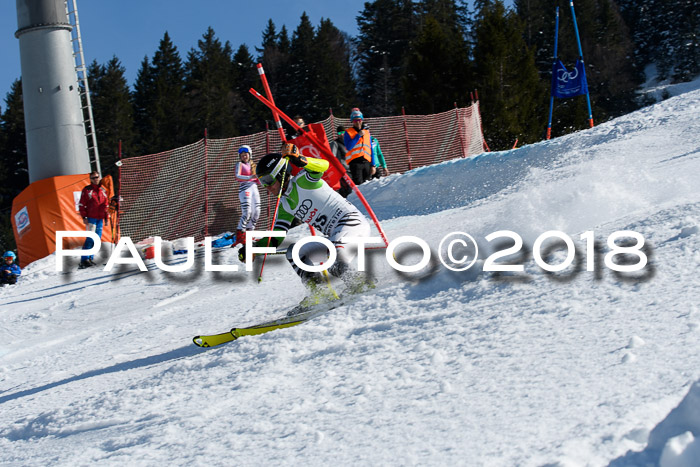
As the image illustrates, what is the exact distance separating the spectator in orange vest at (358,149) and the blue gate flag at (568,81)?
21.9ft

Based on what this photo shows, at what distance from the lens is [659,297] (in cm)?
384

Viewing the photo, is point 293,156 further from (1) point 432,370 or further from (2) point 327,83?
(2) point 327,83

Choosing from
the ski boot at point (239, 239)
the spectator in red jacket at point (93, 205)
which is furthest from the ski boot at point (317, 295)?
the spectator in red jacket at point (93, 205)

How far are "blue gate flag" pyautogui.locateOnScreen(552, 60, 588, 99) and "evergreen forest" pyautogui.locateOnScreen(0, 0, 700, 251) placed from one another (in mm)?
A: 22426

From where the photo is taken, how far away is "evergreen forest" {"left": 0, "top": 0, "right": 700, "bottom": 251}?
1923 inches

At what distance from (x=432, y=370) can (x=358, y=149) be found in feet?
26.9

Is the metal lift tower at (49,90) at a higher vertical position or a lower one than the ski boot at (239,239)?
higher

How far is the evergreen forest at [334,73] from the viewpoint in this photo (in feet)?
160

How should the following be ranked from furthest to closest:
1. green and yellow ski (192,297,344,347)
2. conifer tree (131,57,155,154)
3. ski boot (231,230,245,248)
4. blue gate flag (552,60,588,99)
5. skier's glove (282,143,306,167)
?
conifer tree (131,57,155,154) → blue gate flag (552,60,588,99) → ski boot (231,230,245,248) → skier's glove (282,143,306,167) → green and yellow ski (192,297,344,347)

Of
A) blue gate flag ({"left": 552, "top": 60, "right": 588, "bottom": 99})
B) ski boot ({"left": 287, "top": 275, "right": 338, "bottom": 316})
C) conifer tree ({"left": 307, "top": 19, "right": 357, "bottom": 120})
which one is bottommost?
ski boot ({"left": 287, "top": 275, "right": 338, "bottom": 316})

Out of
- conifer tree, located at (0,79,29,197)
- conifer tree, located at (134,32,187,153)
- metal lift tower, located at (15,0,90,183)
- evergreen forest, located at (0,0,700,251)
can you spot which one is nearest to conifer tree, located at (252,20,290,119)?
evergreen forest, located at (0,0,700,251)

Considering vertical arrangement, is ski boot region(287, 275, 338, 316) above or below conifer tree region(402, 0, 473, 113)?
below

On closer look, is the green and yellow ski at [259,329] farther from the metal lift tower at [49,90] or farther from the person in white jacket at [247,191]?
the metal lift tower at [49,90]

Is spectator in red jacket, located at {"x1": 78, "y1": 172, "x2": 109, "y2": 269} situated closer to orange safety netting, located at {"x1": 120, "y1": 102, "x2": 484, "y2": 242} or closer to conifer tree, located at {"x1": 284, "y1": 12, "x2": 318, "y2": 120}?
orange safety netting, located at {"x1": 120, "y1": 102, "x2": 484, "y2": 242}
